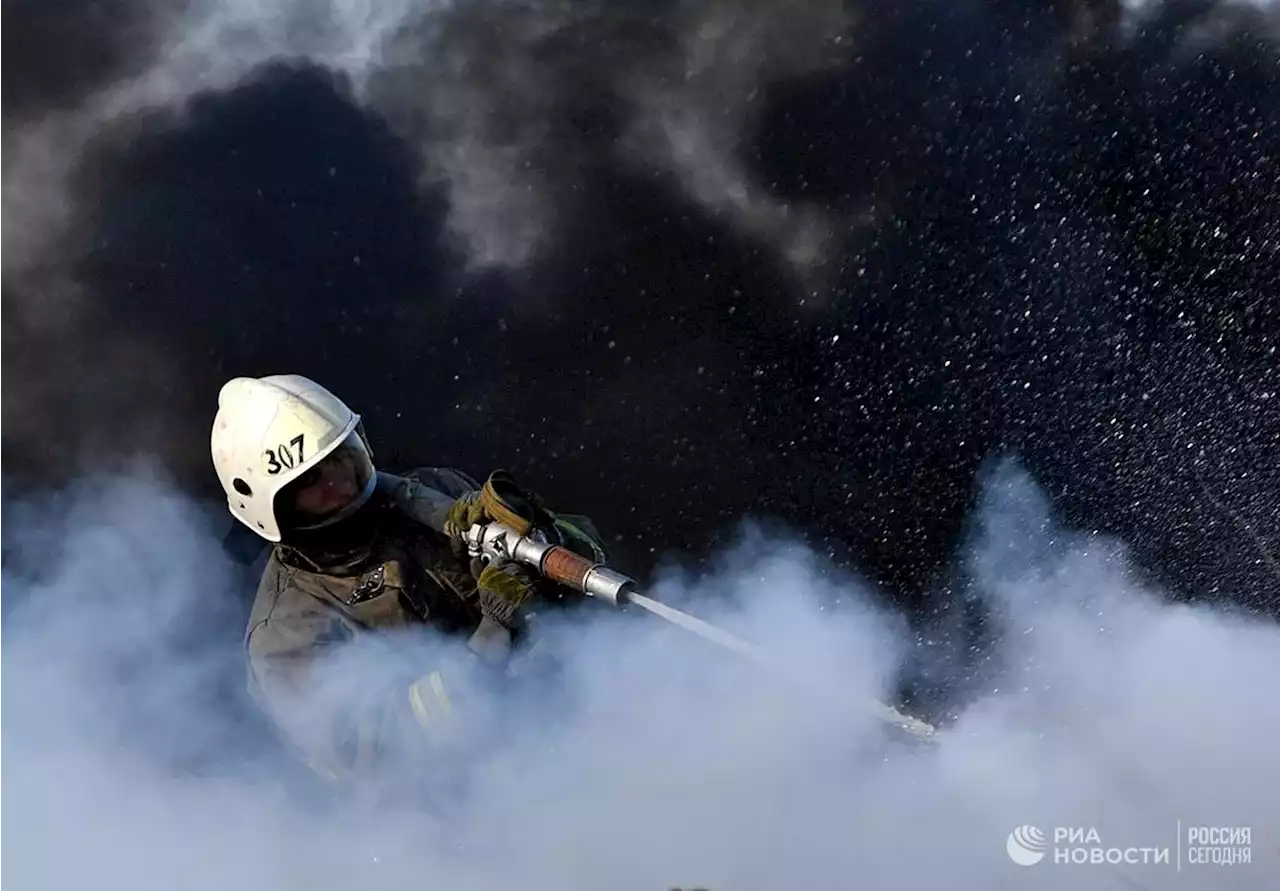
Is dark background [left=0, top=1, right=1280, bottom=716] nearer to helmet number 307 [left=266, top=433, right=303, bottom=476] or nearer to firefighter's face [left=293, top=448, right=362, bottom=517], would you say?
firefighter's face [left=293, top=448, right=362, bottom=517]

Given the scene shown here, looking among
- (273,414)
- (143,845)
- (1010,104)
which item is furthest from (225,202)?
(1010,104)

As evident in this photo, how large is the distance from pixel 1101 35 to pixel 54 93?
433cm

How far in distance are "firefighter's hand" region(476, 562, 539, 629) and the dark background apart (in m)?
1.60

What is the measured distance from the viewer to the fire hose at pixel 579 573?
298cm

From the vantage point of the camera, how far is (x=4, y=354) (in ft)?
14.9

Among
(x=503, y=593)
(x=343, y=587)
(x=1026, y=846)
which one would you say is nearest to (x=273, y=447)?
(x=343, y=587)

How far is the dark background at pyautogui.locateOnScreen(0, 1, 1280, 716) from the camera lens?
4.67 metres

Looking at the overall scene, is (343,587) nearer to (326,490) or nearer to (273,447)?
(326,490)

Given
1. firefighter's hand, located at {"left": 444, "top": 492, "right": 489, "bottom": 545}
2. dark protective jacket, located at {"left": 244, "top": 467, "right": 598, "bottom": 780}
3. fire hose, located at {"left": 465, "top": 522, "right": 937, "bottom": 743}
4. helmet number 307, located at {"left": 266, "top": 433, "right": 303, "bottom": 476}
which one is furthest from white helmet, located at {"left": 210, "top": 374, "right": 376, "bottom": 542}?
fire hose, located at {"left": 465, "top": 522, "right": 937, "bottom": 743}

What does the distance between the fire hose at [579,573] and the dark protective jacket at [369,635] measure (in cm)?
20

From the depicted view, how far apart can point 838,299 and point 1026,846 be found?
2.28 m

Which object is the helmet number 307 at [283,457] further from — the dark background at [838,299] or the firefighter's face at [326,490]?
the dark background at [838,299]

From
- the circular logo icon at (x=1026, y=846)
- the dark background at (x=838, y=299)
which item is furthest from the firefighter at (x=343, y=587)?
the circular logo icon at (x=1026, y=846)

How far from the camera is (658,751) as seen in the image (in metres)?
4.04
